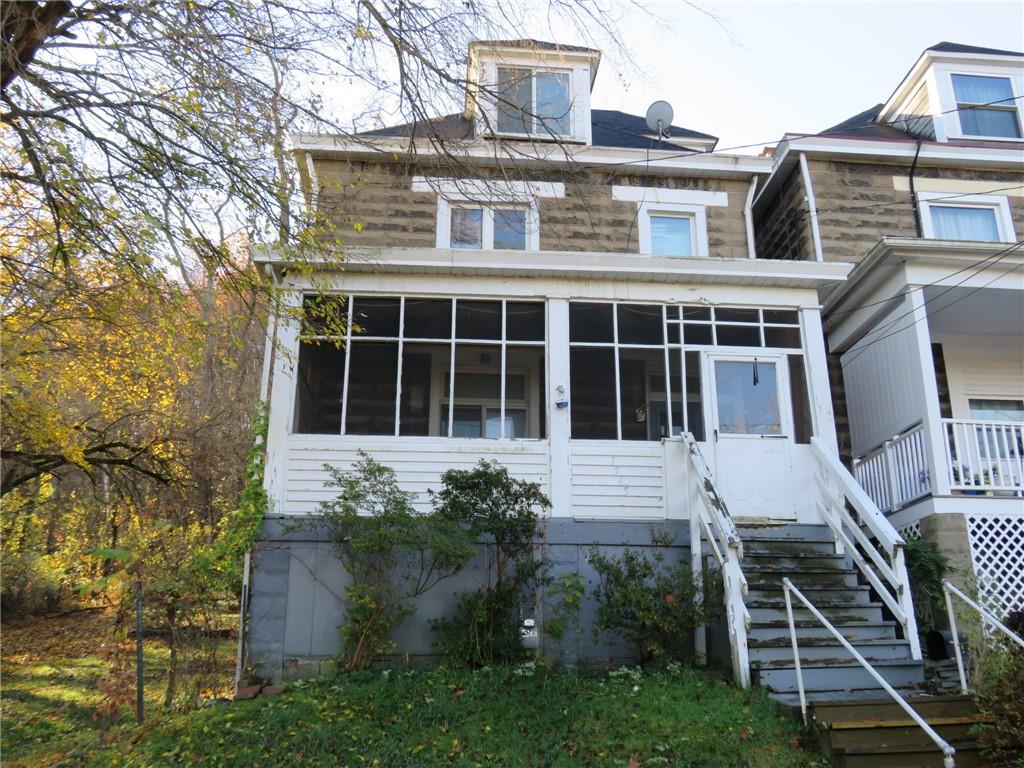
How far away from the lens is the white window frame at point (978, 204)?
12242mm

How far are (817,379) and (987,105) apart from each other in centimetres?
683

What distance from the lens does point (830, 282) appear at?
10203mm

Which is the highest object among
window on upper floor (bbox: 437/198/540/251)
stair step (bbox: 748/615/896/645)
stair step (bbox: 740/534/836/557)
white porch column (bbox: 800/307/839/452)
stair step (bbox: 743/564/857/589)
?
window on upper floor (bbox: 437/198/540/251)

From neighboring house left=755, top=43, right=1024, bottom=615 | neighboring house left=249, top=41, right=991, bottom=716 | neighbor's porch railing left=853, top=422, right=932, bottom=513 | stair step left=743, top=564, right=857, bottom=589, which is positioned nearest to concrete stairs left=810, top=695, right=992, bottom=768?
neighboring house left=249, top=41, right=991, bottom=716

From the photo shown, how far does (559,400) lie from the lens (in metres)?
9.52

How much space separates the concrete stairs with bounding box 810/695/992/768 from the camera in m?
5.68

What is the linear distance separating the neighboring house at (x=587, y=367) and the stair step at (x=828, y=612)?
4 centimetres

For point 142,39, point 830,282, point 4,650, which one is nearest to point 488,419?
point 830,282

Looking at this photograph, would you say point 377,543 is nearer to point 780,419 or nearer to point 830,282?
point 780,419

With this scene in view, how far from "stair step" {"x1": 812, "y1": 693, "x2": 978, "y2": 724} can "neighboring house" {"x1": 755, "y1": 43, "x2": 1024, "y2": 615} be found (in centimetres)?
265

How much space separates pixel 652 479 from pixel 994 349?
662cm

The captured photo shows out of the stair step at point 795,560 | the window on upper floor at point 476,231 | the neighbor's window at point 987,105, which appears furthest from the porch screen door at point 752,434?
the neighbor's window at point 987,105

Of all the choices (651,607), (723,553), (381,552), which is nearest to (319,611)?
(381,552)

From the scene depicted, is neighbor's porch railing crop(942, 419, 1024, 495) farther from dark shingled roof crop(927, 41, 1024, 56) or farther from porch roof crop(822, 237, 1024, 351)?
dark shingled roof crop(927, 41, 1024, 56)
